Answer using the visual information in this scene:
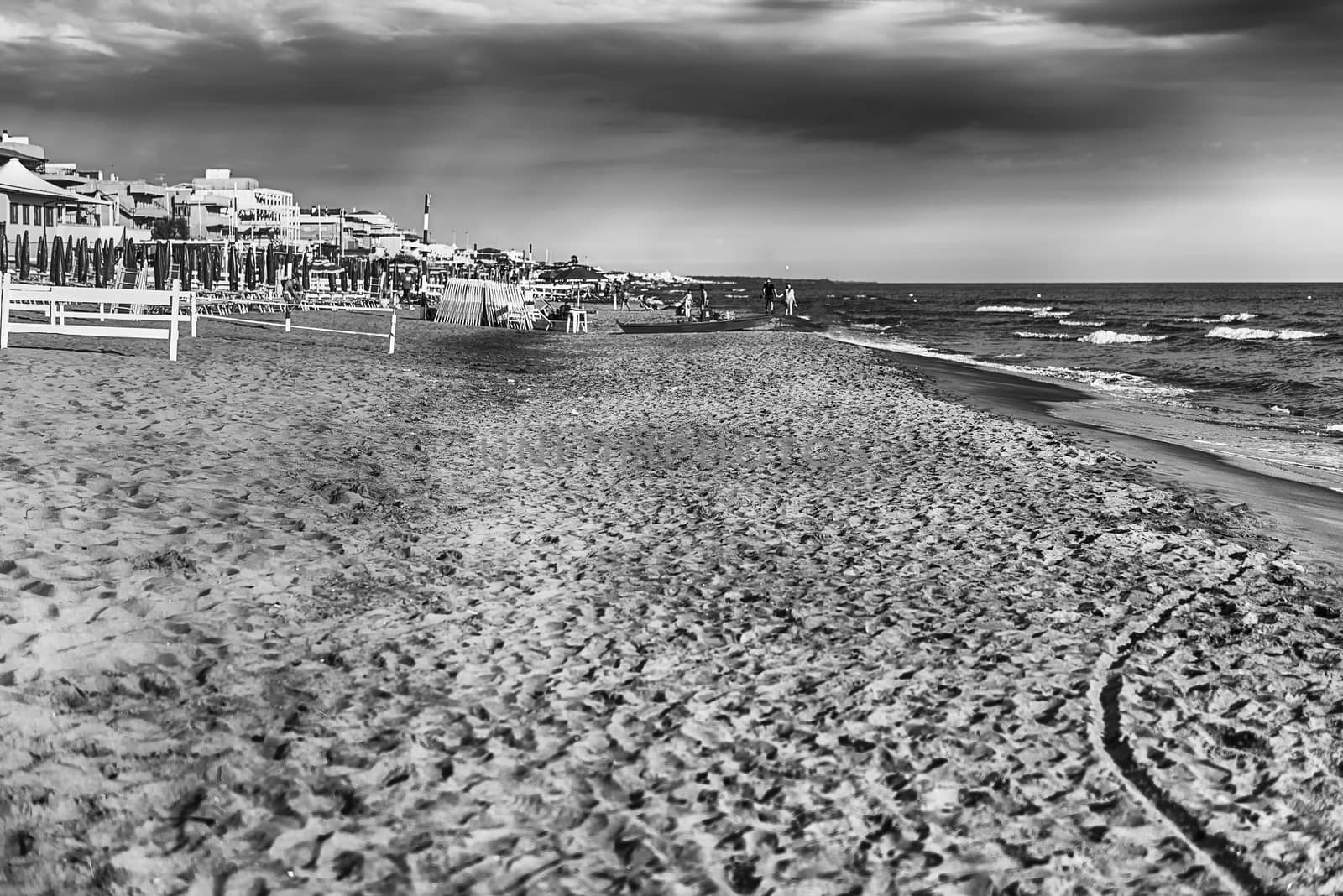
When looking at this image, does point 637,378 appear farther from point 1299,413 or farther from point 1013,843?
point 1013,843

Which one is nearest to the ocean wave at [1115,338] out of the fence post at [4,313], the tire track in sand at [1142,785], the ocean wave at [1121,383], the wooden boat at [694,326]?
the wooden boat at [694,326]

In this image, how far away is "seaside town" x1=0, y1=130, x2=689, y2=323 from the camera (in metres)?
33.5

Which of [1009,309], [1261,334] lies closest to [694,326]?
[1261,334]

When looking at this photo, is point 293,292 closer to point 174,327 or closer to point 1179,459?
point 174,327

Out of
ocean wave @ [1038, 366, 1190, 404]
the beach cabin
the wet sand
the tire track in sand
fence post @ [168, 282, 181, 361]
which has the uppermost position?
the beach cabin

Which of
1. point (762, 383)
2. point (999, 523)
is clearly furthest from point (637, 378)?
point (999, 523)

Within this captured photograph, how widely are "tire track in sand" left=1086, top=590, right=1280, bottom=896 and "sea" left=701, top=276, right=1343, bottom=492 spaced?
808 cm

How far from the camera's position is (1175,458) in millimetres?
12734

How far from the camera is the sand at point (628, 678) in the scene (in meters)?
3.35

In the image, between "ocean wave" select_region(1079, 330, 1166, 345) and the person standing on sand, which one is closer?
the person standing on sand

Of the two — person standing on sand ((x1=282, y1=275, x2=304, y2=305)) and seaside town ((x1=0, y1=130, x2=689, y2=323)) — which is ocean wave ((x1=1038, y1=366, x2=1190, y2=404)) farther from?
person standing on sand ((x1=282, y1=275, x2=304, y2=305))

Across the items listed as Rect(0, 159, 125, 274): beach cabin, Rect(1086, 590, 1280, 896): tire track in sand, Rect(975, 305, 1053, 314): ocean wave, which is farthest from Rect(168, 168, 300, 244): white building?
Rect(1086, 590, 1280, 896): tire track in sand

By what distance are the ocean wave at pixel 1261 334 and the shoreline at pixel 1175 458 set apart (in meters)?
26.5

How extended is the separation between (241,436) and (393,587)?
3.99m
